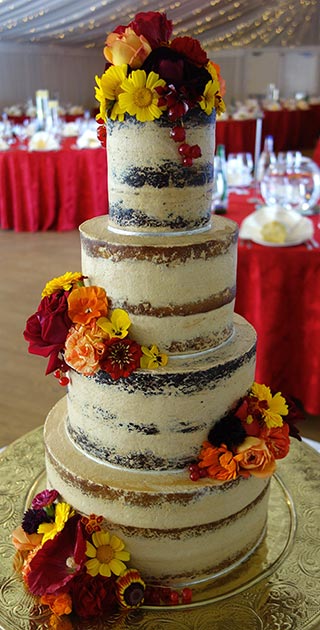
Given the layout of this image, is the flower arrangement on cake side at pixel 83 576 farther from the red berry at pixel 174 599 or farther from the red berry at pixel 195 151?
the red berry at pixel 195 151

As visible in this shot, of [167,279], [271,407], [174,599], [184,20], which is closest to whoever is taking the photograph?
[167,279]

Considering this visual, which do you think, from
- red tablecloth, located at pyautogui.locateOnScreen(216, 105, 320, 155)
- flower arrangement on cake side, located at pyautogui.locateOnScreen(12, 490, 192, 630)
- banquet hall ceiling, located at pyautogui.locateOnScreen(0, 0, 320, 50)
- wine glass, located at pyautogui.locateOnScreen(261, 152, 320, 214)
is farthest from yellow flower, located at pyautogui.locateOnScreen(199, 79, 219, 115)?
banquet hall ceiling, located at pyautogui.locateOnScreen(0, 0, 320, 50)

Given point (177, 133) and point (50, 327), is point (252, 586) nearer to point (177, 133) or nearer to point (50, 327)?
point (50, 327)

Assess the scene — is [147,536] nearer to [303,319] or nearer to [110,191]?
[110,191]

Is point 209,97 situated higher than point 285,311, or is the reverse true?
point 209,97

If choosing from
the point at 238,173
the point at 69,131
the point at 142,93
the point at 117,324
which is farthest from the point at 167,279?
the point at 69,131

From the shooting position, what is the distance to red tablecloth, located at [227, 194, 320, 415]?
243 centimetres

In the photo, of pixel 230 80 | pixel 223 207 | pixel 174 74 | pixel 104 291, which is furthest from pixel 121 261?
pixel 230 80

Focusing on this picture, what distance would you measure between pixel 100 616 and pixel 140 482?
31 cm

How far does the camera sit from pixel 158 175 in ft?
3.92

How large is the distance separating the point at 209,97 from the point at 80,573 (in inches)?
41.5

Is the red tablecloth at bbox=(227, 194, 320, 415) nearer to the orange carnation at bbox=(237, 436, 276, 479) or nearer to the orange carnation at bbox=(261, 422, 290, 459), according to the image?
the orange carnation at bbox=(261, 422, 290, 459)

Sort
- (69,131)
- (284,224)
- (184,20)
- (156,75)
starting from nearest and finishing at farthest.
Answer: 1. (156,75)
2. (284,224)
3. (69,131)
4. (184,20)

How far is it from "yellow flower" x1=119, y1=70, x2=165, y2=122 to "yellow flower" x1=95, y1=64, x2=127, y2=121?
27 millimetres
